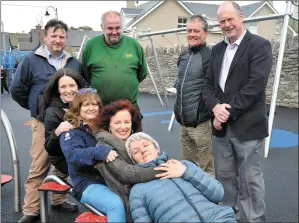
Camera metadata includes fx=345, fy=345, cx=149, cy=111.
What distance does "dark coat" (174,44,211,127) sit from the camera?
3160 millimetres

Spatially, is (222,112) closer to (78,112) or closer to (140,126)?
(140,126)

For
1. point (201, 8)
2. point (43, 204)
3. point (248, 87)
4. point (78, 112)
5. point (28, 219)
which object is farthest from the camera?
point (201, 8)

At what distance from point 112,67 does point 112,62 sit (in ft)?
0.15

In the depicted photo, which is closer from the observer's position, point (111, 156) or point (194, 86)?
point (111, 156)

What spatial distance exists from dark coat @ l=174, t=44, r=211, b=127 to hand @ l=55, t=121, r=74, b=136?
1.20m

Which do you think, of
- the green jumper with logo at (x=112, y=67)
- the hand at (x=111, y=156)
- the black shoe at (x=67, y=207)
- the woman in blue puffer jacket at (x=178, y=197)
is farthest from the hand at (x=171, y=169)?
the black shoe at (x=67, y=207)

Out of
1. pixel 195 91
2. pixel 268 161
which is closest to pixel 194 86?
pixel 195 91

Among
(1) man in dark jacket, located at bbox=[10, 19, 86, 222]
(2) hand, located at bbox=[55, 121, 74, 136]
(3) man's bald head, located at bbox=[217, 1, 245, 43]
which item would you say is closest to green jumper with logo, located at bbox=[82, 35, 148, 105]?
(1) man in dark jacket, located at bbox=[10, 19, 86, 222]

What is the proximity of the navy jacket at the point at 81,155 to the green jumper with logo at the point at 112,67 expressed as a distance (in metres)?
0.75

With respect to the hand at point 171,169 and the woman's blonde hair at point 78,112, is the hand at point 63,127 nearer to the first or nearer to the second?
the woman's blonde hair at point 78,112

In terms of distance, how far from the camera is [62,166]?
2.72 meters

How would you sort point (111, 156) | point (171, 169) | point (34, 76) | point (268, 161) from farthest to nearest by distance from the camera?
point (268, 161)
point (34, 76)
point (111, 156)
point (171, 169)

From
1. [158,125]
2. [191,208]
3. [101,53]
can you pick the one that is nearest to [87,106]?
[101,53]

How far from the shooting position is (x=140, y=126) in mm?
2689
